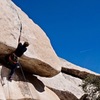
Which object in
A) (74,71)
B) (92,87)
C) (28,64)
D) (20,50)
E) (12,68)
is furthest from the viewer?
(74,71)

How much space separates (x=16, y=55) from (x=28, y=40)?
1.98 m

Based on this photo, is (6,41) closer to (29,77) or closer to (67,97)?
(29,77)

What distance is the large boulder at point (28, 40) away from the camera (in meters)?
18.0

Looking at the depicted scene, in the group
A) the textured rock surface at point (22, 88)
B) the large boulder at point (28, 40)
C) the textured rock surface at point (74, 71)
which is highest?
the textured rock surface at point (74, 71)

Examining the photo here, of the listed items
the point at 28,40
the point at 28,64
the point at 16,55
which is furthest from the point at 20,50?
the point at 28,40

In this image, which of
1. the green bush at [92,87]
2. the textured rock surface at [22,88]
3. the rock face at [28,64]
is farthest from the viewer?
the green bush at [92,87]

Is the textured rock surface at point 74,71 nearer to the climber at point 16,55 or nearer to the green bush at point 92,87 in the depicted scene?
the green bush at point 92,87

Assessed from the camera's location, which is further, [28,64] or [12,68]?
[28,64]

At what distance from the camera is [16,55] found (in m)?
18.1

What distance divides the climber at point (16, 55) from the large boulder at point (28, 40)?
0.96ft

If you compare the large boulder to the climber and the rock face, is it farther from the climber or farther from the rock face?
the climber

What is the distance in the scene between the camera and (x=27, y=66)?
19.6 metres

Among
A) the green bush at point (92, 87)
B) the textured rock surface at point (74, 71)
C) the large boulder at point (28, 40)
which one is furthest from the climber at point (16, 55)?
the textured rock surface at point (74, 71)

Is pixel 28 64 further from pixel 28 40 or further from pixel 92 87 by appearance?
pixel 92 87
